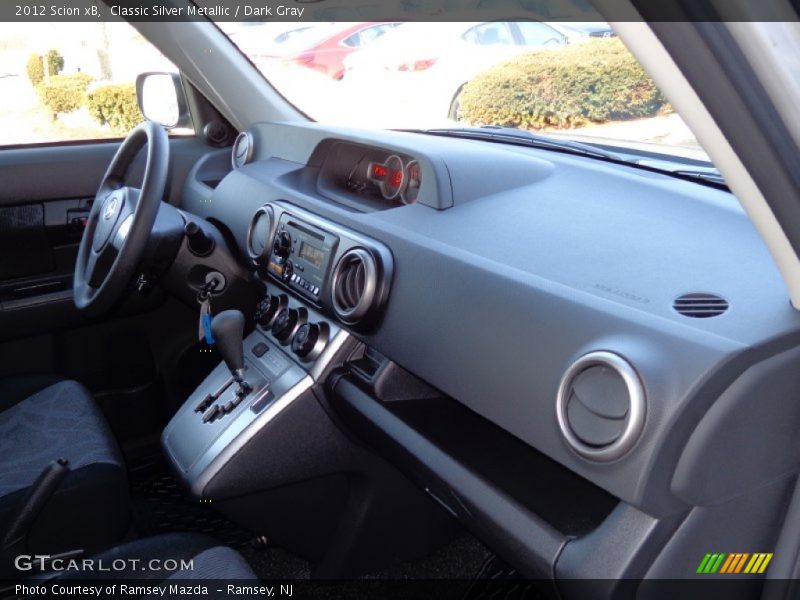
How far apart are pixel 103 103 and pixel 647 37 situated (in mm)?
2465

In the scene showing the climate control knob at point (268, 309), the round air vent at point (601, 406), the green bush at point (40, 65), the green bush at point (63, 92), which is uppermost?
the green bush at point (40, 65)

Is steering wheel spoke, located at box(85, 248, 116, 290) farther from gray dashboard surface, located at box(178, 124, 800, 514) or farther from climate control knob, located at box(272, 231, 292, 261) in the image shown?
gray dashboard surface, located at box(178, 124, 800, 514)

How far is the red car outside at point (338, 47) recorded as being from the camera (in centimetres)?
245

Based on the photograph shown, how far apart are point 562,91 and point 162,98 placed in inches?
59.8

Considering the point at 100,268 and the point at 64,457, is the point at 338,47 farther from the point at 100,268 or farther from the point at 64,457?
the point at 64,457

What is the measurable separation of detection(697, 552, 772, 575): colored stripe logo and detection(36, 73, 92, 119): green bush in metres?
2.42

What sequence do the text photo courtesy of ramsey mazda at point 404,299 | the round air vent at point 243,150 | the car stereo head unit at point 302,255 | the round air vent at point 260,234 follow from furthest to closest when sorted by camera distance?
the round air vent at point 243,150 → the round air vent at point 260,234 → the car stereo head unit at point 302,255 → the text photo courtesy of ramsey mazda at point 404,299

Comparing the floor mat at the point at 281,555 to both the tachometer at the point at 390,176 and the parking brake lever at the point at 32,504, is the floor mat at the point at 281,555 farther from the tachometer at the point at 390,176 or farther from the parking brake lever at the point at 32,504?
the tachometer at the point at 390,176

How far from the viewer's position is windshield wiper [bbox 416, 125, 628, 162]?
1.93 metres

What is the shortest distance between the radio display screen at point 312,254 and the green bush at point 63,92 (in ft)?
4.26

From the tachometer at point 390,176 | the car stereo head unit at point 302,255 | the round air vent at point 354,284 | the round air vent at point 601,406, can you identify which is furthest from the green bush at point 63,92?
the round air vent at point 601,406

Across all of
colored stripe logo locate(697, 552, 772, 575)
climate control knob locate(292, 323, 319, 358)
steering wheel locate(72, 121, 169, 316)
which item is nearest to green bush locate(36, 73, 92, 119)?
steering wheel locate(72, 121, 169, 316)

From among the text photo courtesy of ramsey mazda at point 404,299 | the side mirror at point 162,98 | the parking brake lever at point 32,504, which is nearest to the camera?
A: the text photo courtesy of ramsey mazda at point 404,299

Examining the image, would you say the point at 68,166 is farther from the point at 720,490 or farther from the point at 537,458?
the point at 720,490
